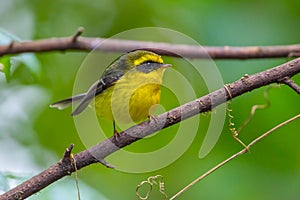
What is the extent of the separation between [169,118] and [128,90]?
0.62m

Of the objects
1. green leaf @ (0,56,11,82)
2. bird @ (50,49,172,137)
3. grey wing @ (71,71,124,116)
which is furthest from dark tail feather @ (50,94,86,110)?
green leaf @ (0,56,11,82)

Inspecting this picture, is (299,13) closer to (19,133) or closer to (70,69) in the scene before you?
(70,69)

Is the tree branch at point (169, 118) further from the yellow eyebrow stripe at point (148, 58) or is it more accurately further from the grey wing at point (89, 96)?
the yellow eyebrow stripe at point (148, 58)

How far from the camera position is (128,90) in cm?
243

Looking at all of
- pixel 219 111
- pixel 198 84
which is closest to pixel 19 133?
pixel 198 84

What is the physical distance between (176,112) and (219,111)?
22.4 inches

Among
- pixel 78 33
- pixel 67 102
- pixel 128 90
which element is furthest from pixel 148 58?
pixel 78 33

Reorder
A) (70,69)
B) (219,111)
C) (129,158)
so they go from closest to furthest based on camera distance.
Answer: (219,111)
(129,158)
(70,69)

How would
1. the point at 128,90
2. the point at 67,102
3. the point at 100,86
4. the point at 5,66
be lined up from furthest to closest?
the point at 67,102 → the point at 100,86 → the point at 128,90 → the point at 5,66

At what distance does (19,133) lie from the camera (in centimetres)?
374

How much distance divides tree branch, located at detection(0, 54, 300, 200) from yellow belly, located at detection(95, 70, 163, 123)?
1.41 feet

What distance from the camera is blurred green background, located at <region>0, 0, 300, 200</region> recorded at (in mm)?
3225

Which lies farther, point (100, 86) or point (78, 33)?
→ point (100, 86)

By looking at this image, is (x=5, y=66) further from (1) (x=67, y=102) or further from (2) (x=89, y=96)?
(1) (x=67, y=102)
